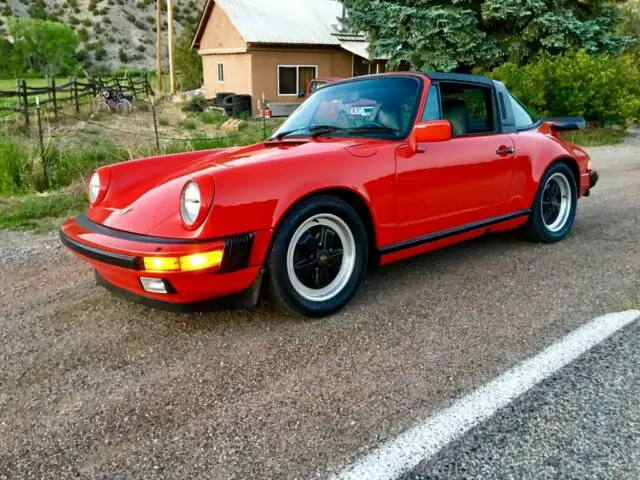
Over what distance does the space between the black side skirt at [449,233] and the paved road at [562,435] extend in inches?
50.0

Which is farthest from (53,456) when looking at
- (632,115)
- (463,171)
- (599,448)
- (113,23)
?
(113,23)

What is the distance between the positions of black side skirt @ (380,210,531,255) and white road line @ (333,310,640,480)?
3.55 feet

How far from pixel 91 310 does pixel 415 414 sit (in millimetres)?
2152

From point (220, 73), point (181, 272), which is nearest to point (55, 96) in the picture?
point (220, 73)

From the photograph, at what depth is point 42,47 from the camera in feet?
165

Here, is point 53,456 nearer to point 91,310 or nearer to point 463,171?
point 91,310

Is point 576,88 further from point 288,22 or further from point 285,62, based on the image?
point 288,22

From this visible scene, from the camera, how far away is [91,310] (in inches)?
137

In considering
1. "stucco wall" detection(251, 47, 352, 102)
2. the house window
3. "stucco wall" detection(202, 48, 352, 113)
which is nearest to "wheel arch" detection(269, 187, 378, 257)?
"stucco wall" detection(202, 48, 352, 113)

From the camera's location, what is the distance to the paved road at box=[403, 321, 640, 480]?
78.5 inches

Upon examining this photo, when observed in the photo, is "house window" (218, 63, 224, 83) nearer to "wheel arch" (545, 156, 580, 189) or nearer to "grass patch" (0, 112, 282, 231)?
"grass patch" (0, 112, 282, 231)

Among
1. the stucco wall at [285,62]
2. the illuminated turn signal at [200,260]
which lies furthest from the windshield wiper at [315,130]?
the stucco wall at [285,62]

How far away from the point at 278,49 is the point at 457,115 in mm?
20543

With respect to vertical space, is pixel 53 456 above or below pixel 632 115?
Result: below
